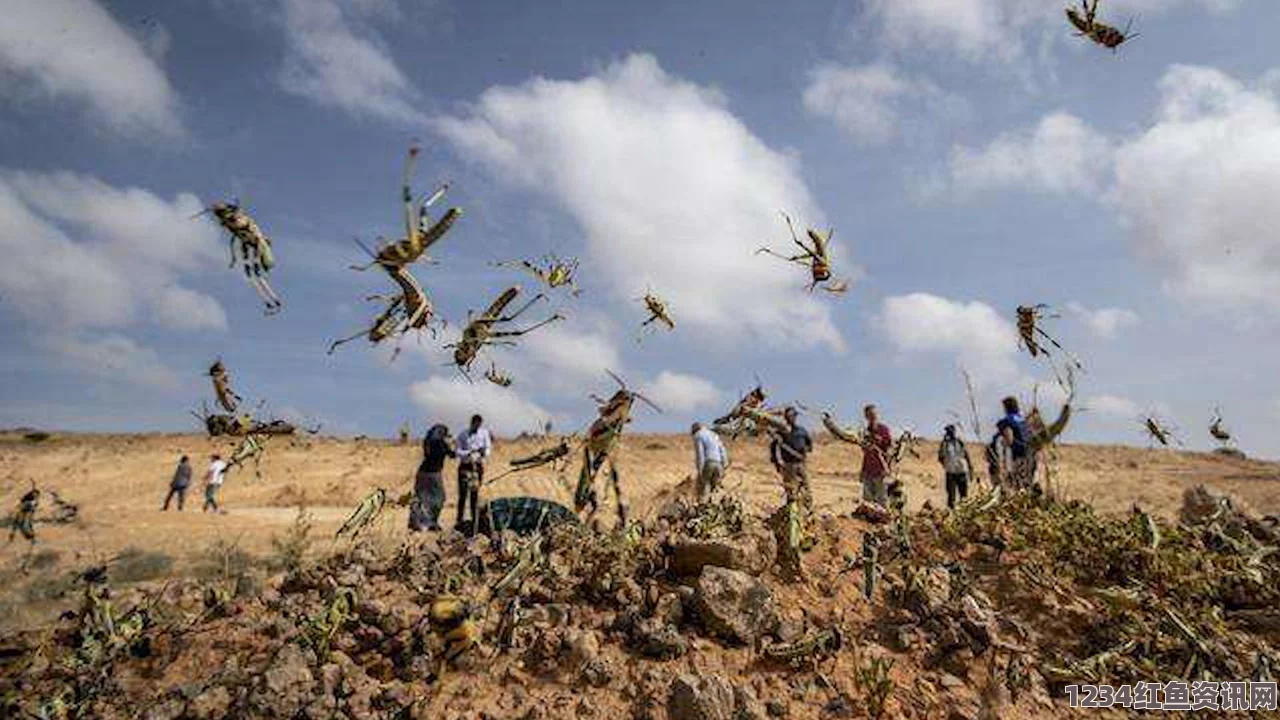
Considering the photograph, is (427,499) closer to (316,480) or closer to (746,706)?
(746,706)

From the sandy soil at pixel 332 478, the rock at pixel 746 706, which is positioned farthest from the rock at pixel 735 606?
the sandy soil at pixel 332 478

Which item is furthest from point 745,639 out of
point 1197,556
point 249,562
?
point 249,562

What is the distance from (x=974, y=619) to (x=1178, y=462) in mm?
31000

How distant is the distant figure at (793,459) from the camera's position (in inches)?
200

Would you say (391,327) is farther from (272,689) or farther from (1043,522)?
(1043,522)

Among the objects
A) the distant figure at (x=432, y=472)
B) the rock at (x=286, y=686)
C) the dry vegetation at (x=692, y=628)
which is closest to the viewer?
the rock at (x=286, y=686)

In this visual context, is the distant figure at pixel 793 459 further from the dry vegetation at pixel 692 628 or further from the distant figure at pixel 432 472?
the distant figure at pixel 432 472

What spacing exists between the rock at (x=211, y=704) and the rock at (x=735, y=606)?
2246 millimetres

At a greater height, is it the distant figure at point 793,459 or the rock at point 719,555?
the distant figure at point 793,459

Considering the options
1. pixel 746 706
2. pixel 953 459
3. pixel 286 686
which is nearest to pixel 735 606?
pixel 746 706

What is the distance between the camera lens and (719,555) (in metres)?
4.54

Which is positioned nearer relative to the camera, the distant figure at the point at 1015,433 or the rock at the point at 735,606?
the rock at the point at 735,606

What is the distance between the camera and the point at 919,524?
5660 mm

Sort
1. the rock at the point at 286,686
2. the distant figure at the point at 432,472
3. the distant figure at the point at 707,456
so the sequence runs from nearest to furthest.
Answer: the rock at the point at 286,686 < the distant figure at the point at 707,456 < the distant figure at the point at 432,472
